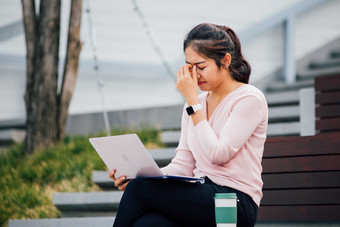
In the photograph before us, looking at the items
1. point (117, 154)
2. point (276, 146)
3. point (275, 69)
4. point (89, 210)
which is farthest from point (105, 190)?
point (275, 69)

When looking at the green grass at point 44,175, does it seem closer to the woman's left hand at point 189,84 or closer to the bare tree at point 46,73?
the bare tree at point 46,73

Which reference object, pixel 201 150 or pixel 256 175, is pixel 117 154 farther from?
pixel 256 175

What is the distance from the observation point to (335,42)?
6.50 meters

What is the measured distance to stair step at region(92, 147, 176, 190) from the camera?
4.34 metres

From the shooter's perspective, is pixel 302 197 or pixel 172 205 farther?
pixel 302 197

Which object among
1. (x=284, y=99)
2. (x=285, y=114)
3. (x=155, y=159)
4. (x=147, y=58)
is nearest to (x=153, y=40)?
(x=147, y=58)

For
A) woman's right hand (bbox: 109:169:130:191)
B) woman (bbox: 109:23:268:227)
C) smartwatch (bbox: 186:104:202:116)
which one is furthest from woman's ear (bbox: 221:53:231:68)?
woman's right hand (bbox: 109:169:130:191)

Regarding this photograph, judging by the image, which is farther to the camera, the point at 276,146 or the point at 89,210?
the point at 89,210

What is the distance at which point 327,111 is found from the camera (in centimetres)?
399

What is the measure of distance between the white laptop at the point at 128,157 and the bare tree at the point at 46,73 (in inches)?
98.5

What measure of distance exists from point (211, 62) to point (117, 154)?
0.58 meters

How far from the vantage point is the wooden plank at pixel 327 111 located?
396cm

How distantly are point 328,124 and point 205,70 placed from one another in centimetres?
155

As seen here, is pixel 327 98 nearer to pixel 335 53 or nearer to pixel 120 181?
pixel 120 181
